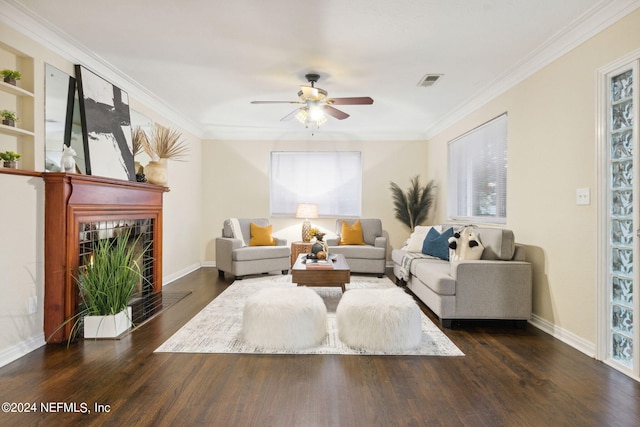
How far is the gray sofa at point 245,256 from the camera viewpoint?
211 inches

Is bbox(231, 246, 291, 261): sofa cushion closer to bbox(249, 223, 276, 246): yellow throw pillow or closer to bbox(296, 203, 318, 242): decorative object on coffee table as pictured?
bbox(249, 223, 276, 246): yellow throw pillow

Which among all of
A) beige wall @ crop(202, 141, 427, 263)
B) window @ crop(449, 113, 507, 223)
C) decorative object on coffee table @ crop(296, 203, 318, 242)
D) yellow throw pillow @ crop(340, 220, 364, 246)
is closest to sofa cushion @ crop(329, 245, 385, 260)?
yellow throw pillow @ crop(340, 220, 364, 246)

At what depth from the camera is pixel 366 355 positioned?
8.75 feet

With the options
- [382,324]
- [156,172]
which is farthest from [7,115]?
[382,324]

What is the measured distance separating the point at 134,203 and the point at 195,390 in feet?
8.07

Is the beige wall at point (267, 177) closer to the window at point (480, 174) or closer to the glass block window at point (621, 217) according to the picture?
the window at point (480, 174)

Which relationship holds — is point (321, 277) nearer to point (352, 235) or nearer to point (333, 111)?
point (333, 111)

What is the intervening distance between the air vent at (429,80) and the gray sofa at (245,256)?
3109mm

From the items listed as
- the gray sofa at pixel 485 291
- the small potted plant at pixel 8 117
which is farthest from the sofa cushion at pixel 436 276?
the small potted plant at pixel 8 117

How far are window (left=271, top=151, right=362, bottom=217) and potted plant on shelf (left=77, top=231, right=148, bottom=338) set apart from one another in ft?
12.7

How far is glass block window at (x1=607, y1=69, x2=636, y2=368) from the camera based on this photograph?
2.43 m

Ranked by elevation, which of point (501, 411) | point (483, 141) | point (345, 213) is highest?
point (483, 141)

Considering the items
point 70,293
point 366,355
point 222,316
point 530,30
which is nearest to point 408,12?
point 530,30

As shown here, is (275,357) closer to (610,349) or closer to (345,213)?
(610,349)
